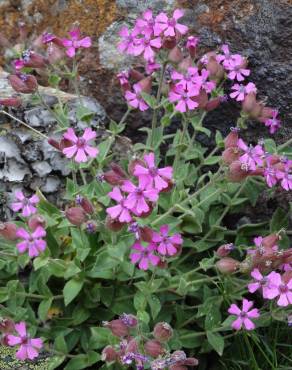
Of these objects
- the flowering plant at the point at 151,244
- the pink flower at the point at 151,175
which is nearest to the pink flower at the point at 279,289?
the flowering plant at the point at 151,244

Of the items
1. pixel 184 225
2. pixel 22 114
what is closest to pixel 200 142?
pixel 184 225

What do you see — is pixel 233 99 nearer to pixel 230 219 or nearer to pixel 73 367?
pixel 230 219

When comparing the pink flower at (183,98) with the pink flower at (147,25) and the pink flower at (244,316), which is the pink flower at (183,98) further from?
the pink flower at (244,316)

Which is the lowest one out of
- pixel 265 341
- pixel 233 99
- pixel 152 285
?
pixel 265 341

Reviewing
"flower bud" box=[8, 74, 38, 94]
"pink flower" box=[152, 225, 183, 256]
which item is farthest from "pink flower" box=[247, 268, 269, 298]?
"flower bud" box=[8, 74, 38, 94]

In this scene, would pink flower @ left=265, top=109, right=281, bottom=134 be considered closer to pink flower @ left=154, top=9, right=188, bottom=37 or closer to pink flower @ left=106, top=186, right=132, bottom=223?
pink flower @ left=154, top=9, right=188, bottom=37

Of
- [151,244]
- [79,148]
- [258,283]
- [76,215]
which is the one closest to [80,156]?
[79,148]
